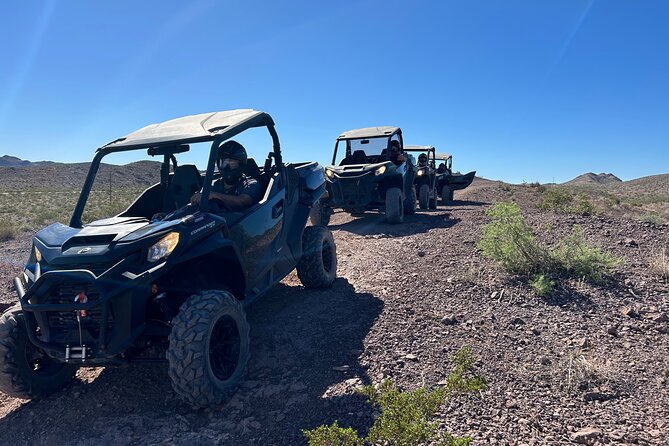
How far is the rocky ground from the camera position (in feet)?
9.05

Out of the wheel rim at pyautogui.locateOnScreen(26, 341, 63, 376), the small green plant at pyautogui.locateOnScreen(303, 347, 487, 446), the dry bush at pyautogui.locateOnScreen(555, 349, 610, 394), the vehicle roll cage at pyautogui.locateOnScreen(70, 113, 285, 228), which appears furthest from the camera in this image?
the vehicle roll cage at pyautogui.locateOnScreen(70, 113, 285, 228)

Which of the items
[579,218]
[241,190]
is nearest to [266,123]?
[241,190]

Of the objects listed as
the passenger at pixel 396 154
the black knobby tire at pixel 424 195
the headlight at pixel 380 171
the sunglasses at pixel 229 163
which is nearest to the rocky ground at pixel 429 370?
the sunglasses at pixel 229 163

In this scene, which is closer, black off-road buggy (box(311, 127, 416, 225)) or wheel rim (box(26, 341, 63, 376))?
→ wheel rim (box(26, 341, 63, 376))

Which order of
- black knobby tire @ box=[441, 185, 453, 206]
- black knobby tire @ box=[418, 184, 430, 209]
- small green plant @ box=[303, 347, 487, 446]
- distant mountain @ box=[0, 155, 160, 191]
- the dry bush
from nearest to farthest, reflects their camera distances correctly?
small green plant @ box=[303, 347, 487, 446] < the dry bush < black knobby tire @ box=[418, 184, 430, 209] < black knobby tire @ box=[441, 185, 453, 206] < distant mountain @ box=[0, 155, 160, 191]

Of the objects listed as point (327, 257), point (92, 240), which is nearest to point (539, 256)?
point (327, 257)

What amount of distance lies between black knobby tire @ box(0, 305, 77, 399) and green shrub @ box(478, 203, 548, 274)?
4.57 meters

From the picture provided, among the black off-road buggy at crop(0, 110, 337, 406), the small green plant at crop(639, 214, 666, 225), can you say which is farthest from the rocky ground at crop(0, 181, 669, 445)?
the small green plant at crop(639, 214, 666, 225)

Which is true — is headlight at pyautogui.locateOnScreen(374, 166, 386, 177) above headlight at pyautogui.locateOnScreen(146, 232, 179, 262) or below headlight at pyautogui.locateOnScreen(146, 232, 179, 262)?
above

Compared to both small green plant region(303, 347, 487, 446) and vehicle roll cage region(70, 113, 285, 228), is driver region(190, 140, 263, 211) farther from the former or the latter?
small green plant region(303, 347, 487, 446)

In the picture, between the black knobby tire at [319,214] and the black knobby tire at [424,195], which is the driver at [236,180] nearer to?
the black knobby tire at [319,214]

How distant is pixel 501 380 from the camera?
3125 mm

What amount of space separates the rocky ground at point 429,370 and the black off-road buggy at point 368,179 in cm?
446

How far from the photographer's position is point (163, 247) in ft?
10.0
